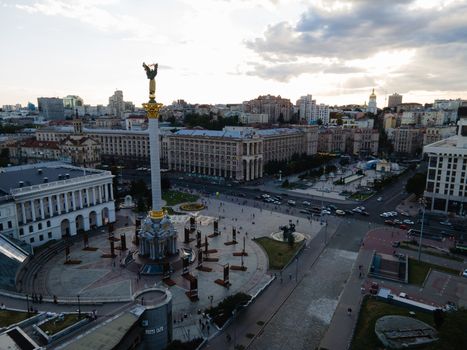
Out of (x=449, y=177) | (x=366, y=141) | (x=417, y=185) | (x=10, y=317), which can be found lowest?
(x=10, y=317)

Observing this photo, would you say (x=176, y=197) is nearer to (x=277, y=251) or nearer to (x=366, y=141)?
(x=277, y=251)

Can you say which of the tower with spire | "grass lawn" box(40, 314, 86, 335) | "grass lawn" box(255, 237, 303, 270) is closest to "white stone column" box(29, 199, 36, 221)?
the tower with spire

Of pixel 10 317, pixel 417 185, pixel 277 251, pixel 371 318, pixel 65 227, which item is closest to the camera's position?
pixel 10 317

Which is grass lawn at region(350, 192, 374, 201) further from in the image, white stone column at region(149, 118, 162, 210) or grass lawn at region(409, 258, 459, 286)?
white stone column at region(149, 118, 162, 210)

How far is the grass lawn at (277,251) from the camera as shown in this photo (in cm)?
5981

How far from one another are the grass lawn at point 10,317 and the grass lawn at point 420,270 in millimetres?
50794

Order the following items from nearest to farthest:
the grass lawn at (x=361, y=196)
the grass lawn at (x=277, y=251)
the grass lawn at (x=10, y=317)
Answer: the grass lawn at (x=10, y=317)
the grass lawn at (x=277, y=251)
the grass lawn at (x=361, y=196)

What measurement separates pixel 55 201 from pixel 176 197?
126 feet

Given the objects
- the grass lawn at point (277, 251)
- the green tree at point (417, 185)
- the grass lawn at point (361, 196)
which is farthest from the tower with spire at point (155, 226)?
the green tree at point (417, 185)

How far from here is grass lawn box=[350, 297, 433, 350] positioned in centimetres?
3806

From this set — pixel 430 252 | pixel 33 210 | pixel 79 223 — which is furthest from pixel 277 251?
pixel 33 210

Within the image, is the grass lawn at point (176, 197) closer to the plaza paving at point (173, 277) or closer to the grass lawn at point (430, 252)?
the plaza paving at point (173, 277)

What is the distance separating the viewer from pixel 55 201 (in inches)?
2739

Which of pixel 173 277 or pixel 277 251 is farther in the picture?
pixel 277 251
